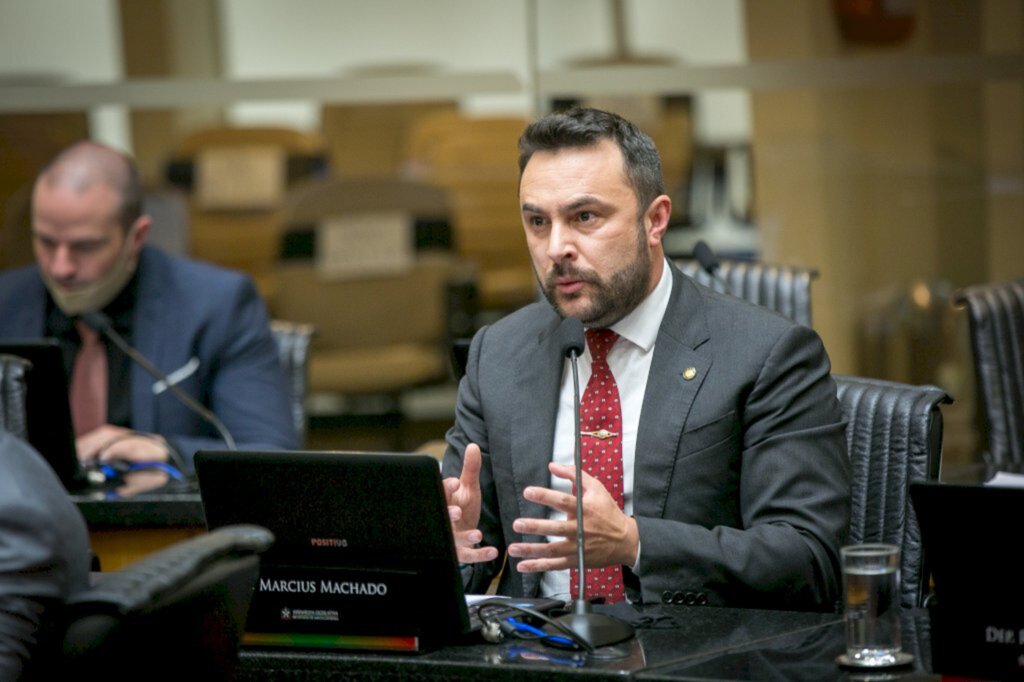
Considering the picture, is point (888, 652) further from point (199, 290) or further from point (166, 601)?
point (199, 290)

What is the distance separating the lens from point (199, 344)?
4.07 metres

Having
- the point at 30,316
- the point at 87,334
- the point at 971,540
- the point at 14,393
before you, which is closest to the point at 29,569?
the point at 971,540

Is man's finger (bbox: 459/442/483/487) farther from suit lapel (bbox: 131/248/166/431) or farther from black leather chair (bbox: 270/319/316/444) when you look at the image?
black leather chair (bbox: 270/319/316/444)

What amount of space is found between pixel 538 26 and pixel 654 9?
44cm

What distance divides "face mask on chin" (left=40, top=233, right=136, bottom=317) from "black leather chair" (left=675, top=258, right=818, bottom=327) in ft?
4.87

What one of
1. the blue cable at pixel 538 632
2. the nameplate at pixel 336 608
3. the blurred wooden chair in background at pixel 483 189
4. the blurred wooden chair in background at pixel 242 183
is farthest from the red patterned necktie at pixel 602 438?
the blurred wooden chair in background at pixel 242 183

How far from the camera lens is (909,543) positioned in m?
2.72

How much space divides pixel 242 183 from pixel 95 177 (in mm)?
1974

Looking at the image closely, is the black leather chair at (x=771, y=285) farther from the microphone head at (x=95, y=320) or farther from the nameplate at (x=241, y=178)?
the nameplate at (x=241, y=178)

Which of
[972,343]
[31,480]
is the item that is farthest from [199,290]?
[31,480]

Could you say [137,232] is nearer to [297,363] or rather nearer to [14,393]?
[297,363]

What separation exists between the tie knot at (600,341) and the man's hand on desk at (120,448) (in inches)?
57.5

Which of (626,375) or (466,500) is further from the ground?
(626,375)

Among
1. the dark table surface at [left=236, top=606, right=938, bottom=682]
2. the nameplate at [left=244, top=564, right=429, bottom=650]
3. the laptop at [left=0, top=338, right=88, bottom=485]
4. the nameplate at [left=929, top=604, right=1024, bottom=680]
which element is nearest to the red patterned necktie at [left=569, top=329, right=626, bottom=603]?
the dark table surface at [left=236, top=606, right=938, bottom=682]
